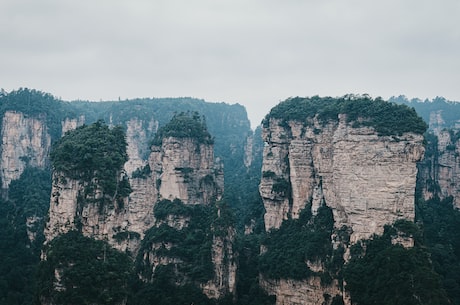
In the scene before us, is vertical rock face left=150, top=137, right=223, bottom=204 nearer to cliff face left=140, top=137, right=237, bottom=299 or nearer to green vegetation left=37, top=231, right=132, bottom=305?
cliff face left=140, top=137, right=237, bottom=299

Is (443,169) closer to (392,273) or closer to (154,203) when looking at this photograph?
(392,273)

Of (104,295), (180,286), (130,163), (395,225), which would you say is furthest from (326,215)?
(130,163)

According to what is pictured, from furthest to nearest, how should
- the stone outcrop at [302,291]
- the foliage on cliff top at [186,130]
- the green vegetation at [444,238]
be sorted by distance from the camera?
the foliage on cliff top at [186,130], the stone outcrop at [302,291], the green vegetation at [444,238]

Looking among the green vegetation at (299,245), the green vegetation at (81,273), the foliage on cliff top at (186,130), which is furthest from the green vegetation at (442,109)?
the green vegetation at (81,273)

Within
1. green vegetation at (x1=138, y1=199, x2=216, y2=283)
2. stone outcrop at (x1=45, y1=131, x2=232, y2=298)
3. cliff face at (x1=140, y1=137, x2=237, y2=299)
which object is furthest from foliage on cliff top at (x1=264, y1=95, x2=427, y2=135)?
green vegetation at (x1=138, y1=199, x2=216, y2=283)

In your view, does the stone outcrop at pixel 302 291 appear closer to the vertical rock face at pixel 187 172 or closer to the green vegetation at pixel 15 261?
the vertical rock face at pixel 187 172

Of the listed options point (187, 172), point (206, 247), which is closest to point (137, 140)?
point (187, 172)
